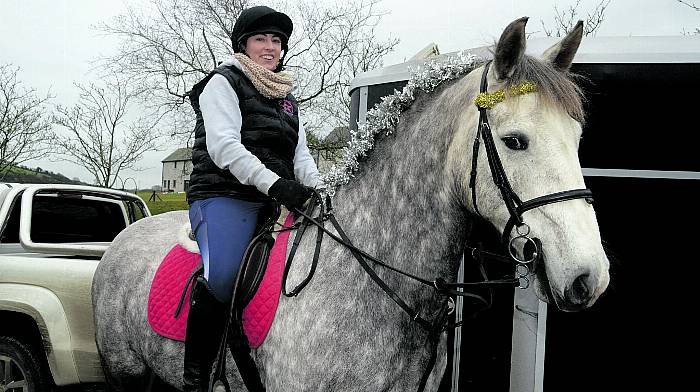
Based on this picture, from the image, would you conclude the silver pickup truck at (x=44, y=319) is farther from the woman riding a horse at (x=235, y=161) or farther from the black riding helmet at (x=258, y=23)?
the black riding helmet at (x=258, y=23)

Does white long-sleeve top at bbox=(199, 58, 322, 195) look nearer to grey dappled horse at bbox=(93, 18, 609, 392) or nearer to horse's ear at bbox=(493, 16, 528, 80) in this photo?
grey dappled horse at bbox=(93, 18, 609, 392)

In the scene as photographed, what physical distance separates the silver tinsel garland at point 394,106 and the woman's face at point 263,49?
83 centimetres

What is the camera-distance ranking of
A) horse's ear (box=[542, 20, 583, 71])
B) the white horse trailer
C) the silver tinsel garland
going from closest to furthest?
horse's ear (box=[542, 20, 583, 71]) < the silver tinsel garland < the white horse trailer

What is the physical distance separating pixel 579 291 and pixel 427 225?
68cm

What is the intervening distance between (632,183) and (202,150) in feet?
8.63

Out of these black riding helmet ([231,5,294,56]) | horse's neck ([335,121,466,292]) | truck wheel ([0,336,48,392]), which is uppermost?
black riding helmet ([231,5,294,56])

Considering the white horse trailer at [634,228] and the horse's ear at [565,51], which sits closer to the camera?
the horse's ear at [565,51]

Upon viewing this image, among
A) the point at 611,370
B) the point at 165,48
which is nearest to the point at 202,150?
the point at 611,370

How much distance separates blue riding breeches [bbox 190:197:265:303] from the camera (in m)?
2.52

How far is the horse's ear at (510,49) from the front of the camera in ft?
6.08

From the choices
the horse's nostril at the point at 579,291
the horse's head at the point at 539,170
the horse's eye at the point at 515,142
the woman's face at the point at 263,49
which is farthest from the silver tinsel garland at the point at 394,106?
the horse's nostril at the point at 579,291

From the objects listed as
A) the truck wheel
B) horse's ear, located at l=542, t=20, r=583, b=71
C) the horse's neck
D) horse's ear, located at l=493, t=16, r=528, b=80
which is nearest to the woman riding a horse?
the horse's neck

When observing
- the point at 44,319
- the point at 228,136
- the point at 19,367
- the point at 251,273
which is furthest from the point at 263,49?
the point at 19,367

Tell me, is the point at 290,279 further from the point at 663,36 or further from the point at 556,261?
the point at 663,36
